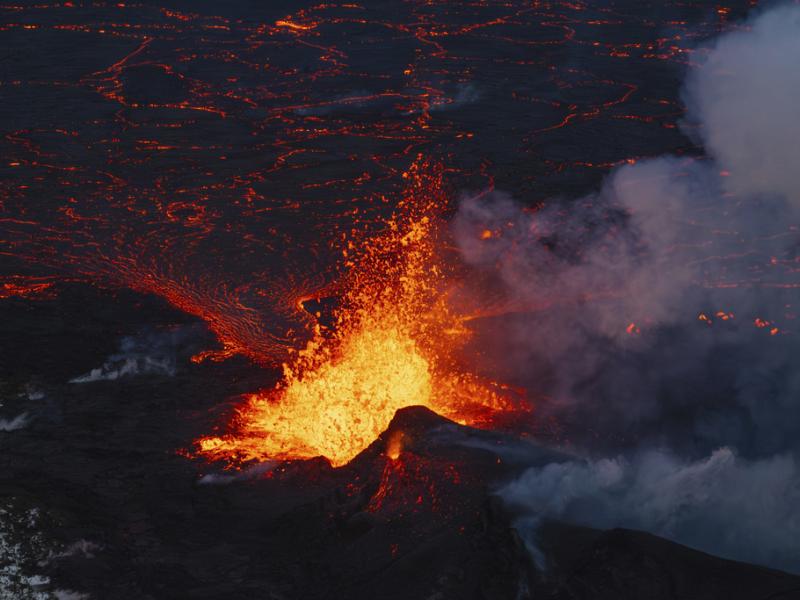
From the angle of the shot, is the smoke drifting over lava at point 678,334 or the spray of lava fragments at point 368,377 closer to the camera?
the smoke drifting over lava at point 678,334

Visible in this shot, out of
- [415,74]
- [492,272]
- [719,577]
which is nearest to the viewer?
[719,577]

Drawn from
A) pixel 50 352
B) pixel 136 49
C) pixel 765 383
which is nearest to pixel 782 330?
pixel 765 383

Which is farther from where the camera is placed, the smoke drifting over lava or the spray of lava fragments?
the spray of lava fragments

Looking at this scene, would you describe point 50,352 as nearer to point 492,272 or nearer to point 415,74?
point 492,272
